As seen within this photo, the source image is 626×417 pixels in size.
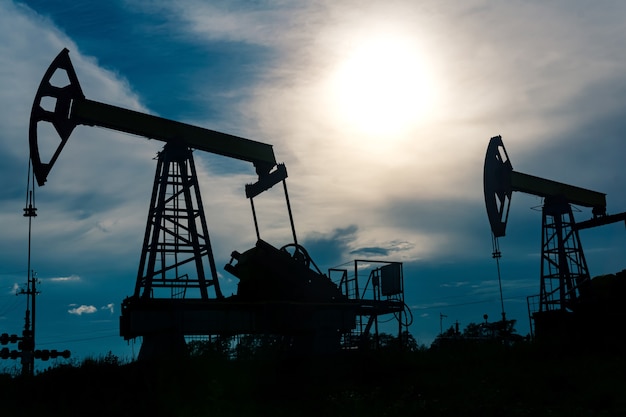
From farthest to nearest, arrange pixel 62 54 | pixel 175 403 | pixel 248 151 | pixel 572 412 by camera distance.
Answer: pixel 248 151
pixel 62 54
pixel 175 403
pixel 572 412

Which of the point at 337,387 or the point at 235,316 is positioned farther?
the point at 235,316

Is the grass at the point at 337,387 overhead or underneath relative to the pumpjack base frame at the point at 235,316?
underneath

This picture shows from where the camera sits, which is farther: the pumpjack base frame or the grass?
the pumpjack base frame

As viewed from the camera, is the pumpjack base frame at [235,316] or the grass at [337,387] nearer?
the grass at [337,387]

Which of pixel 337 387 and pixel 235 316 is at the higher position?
pixel 235 316

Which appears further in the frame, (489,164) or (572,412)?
(489,164)

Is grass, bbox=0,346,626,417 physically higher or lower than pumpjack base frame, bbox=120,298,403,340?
lower

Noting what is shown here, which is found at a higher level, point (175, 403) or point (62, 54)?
point (62, 54)

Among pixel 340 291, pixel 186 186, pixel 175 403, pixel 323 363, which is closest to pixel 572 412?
pixel 323 363

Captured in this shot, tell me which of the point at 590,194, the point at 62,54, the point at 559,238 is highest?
the point at 62,54

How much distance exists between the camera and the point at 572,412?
11.4 meters

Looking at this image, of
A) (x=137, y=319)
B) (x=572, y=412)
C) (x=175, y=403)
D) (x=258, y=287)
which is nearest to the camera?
(x=572, y=412)

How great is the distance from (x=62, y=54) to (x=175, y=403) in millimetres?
12521

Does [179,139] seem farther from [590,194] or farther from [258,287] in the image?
[590,194]
